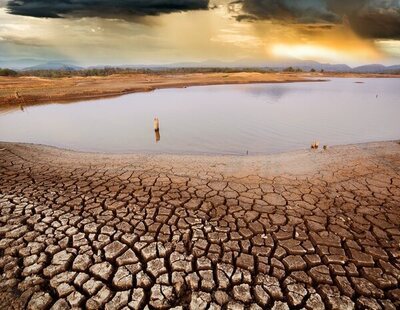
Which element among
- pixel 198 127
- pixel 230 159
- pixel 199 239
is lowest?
pixel 198 127

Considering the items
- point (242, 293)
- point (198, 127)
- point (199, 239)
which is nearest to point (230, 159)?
point (199, 239)

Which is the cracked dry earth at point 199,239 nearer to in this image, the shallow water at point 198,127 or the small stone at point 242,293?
the small stone at point 242,293

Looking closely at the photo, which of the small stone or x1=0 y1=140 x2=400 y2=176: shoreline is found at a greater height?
the small stone

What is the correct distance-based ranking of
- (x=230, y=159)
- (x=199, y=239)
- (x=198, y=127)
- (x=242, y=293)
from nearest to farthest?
(x=242, y=293), (x=199, y=239), (x=230, y=159), (x=198, y=127)

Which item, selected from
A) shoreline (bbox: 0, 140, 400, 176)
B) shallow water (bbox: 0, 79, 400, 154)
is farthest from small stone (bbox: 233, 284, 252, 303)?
shallow water (bbox: 0, 79, 400, 154)

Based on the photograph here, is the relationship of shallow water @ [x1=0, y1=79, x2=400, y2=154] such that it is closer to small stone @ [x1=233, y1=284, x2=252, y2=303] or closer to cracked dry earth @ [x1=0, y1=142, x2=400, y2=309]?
cracked dry earth @ [x1=0, y1=142, x2=400, y2=309]

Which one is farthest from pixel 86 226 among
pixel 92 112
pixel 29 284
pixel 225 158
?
pixel 92 112

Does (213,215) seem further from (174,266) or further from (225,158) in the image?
(225,158)

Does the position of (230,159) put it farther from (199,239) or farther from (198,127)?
(198,127)

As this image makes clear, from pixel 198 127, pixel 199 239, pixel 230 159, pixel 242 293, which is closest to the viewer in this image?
pixel 242 293
